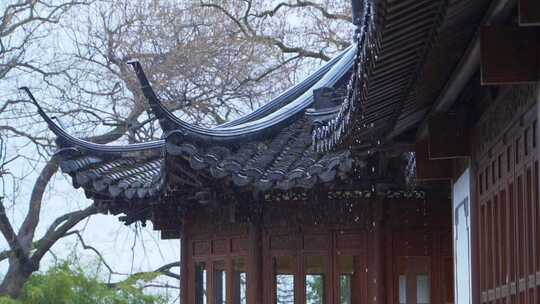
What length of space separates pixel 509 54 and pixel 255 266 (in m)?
Result: 4.71

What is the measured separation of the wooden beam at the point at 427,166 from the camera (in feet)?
21.2

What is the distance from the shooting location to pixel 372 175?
7902 millimetres

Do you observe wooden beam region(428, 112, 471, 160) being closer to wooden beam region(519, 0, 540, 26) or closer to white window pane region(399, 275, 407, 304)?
wooden beam region(519, 0, 540, 26)

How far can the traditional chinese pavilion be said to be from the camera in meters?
4.16

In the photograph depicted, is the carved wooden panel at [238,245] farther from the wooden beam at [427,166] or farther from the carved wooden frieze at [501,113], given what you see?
the carved wooden frieze at [501,113]

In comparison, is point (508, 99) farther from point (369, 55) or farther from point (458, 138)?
point (458, 138)

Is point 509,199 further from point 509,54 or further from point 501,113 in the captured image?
point 509,54

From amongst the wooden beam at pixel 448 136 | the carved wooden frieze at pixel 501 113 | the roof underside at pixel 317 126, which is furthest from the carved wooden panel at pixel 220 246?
the carved wooden frieze at pixel 501 113

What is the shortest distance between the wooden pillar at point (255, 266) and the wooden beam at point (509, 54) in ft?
15.1

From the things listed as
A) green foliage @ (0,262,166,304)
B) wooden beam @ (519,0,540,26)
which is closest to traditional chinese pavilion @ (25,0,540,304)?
wooden beam @ (519,0,540,26)

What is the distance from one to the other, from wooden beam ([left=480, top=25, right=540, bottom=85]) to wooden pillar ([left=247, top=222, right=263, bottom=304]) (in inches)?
181

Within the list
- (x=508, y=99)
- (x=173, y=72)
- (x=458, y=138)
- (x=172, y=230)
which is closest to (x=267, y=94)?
(x=173, y=72)

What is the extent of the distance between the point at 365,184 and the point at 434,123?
2175mm

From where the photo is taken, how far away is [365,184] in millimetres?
7973
